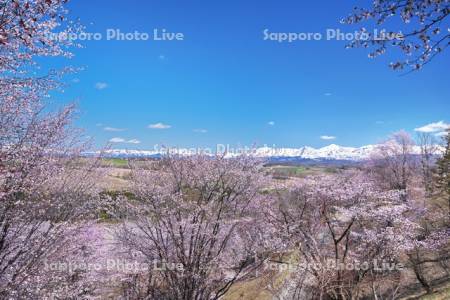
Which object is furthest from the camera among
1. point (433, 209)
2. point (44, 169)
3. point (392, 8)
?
point (433, 209)

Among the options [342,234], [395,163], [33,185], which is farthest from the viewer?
[395,163]

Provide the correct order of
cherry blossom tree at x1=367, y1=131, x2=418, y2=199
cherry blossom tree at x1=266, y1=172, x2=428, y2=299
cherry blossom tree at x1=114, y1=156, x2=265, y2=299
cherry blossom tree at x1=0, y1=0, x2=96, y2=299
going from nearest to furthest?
cherry blossom tree at x1=0, y1=0, x2=96, y2=299 < cherry blossom tree at x1=114, y1=156, x2=265, y2=299 < cherry blossom tree at x1=266, y1=172, x2=428, y2=299 < cherry blossom tree at x1=367, y1=131, x2=418, y2=199

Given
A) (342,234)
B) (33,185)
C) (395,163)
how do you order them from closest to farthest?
1. (33,185)
2. (342,234)
3. (395,163)

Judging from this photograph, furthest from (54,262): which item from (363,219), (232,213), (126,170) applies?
(363,219)

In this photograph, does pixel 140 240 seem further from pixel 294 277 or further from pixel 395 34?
pixel 395 34

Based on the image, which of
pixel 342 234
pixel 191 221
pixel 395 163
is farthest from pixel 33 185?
pixel 395 163

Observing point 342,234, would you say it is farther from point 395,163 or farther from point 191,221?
point 395,163

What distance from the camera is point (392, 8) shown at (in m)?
5.27

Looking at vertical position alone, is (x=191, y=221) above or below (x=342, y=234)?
above

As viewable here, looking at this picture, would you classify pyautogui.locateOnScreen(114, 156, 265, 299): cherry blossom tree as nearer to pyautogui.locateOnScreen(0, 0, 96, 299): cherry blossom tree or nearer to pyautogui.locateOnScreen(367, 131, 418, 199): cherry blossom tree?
pyautogui.locateOnScreen(0, 0, 96, 299): cherry blossom tree

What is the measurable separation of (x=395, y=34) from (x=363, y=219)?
13.9 m

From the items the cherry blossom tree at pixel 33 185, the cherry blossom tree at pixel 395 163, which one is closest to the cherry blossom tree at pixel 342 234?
the cherry blossom tree at pixel 33 185

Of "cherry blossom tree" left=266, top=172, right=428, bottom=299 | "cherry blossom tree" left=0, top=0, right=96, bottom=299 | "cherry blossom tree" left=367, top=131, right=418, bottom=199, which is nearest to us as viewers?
"cherry blossom tree" left=0, top=0, right=96, bottom=299

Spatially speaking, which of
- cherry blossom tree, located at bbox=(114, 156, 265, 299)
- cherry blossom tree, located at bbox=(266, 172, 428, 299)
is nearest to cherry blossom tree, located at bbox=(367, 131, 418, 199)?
cherry blossom tree, located at bbox=(266, 172, 428, 299)
